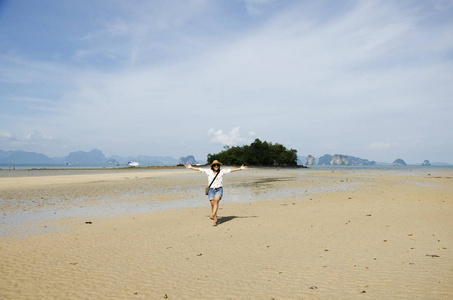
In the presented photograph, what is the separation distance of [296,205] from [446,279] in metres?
10.3

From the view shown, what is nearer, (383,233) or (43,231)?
(383,233)

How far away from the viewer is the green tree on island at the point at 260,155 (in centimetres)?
12581

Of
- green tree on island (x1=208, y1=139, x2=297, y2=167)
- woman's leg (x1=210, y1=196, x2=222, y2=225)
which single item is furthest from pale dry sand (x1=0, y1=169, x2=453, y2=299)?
green tree on island (x1=208, y1=139, x2=297, y2=167)

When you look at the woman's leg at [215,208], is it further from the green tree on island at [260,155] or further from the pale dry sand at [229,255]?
the green tree on island at [260,155]

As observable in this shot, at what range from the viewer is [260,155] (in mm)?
126750

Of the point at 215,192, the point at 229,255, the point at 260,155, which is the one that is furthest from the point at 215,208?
the point at 260,155

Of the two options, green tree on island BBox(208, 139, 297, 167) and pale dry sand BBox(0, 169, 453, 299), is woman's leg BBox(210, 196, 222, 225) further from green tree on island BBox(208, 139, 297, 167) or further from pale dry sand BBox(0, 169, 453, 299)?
green tree on island BBox(208, 139, 297, 167)

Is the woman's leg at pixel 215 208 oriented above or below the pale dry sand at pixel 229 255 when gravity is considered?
above

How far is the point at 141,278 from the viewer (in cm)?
594

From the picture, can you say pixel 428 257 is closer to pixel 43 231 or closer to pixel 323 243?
pixel 323 243

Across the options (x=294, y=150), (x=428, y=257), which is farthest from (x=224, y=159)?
(x=428, y=257)

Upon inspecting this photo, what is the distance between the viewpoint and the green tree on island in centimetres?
12581

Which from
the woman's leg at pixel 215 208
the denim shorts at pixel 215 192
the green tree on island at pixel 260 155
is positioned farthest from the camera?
the green tree on island at pixel 260 155

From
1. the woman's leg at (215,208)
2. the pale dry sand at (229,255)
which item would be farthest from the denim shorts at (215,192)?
the pale dry sand at (229,255)
